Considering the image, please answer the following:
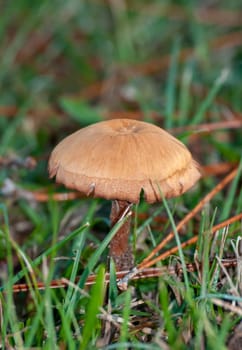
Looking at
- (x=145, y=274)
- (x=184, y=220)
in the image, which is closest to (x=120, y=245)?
(x=145, y=274)

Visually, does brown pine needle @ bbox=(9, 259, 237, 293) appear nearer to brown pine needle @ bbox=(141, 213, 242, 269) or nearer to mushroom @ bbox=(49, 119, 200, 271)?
brown pine needle @ bbox=(141, 213, 242, 269)

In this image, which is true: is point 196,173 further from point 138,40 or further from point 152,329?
point 138,40

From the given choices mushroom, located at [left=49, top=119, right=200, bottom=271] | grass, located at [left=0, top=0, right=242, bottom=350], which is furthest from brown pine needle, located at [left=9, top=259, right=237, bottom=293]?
mushroom, located at [left=49, top=119, right=200, bottom=271]

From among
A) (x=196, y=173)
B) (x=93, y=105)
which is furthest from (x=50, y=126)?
(x=196, y=173)

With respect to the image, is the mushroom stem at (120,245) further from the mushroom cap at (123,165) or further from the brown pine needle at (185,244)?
the mushroom cap at (123,165)

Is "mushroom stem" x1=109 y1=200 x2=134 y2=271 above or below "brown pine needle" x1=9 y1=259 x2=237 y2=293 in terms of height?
above

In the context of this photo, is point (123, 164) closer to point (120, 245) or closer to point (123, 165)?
point (123, 165)
